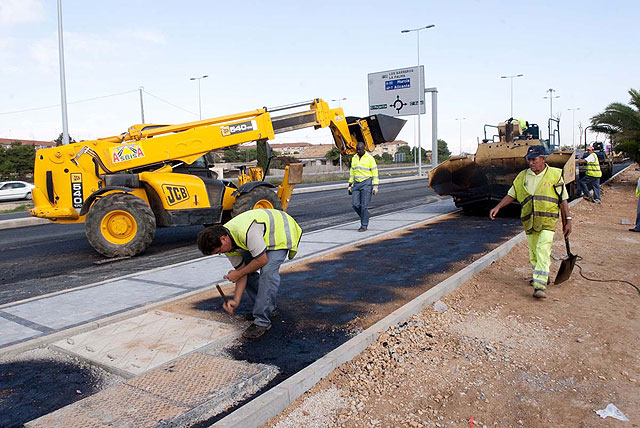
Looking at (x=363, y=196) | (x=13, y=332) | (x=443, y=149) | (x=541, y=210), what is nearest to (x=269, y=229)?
(x=13, y=332)

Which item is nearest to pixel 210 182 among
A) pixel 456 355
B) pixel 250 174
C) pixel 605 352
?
pixel 250 174

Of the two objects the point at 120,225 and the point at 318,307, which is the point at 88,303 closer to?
the point at 318,307

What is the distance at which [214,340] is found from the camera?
4.58 m

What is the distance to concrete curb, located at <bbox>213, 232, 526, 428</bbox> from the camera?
325cm

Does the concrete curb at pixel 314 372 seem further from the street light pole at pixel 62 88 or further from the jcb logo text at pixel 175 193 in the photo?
the street light pole at pixel 62 88

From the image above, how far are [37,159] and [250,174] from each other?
4.11 m

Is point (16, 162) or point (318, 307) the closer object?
point (318, 307)

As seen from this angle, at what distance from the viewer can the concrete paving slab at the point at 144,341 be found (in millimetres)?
4211

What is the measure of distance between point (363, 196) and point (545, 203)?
202 inches

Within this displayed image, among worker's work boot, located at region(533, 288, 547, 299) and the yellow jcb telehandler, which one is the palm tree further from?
worker's work boot, located at region(533, 288, 547, 299)

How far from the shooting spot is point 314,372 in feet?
12.5

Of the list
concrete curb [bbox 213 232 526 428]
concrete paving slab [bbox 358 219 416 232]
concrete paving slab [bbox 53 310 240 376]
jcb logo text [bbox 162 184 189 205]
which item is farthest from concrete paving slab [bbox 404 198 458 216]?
concrete paving slab [bbox 53 310 240 376]

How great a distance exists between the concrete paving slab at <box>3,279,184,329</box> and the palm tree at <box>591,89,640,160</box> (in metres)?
20.2

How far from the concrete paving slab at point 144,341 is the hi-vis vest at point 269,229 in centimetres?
81
